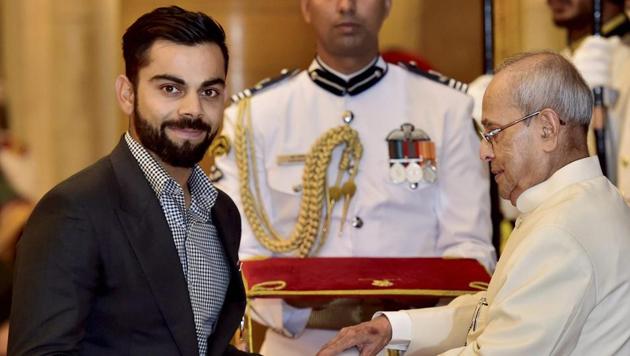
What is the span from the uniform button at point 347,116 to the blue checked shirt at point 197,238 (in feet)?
3.96

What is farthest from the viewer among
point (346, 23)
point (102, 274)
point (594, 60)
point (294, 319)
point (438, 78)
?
point (594, 60)

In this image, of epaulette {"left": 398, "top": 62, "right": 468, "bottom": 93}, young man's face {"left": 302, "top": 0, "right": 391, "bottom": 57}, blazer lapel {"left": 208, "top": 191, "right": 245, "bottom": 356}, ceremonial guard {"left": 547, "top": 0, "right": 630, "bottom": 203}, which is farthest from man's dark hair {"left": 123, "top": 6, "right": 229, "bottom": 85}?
ceremonial guard {"left": 547, "top": 0, "right": 630, "bottom": 203}

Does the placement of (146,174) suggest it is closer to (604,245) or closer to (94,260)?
(94,260)

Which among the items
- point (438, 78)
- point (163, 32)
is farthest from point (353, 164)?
point (163, 32)

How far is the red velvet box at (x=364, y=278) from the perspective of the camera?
137 inches

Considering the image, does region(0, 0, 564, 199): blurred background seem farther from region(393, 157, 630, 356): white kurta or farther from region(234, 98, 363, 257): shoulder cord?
region(393, 157, 630, 356): white kurta

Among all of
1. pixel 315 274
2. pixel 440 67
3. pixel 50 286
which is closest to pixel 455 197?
pixel 315 274

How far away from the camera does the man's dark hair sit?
2812 millimetres

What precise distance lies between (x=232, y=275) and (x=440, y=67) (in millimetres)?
4118

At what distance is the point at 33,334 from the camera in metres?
2.48

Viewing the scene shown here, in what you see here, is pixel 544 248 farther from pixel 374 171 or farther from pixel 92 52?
pixel 92 52

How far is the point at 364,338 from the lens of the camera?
311 centimetres

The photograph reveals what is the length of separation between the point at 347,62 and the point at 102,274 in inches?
66.8

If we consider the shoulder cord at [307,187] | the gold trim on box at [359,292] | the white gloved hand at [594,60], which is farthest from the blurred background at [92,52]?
the gold trim on box at [359,292]
